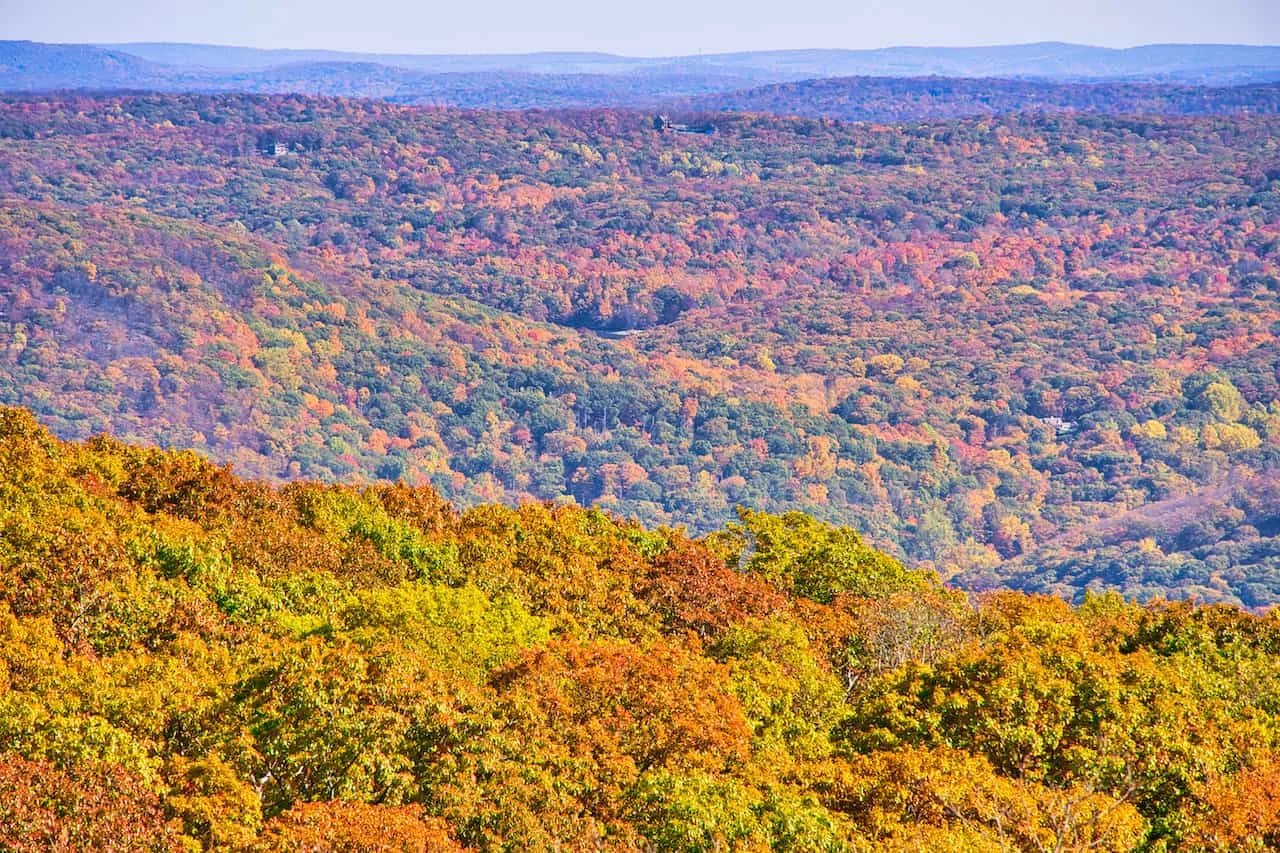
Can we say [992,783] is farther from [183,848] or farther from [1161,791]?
[183,848]

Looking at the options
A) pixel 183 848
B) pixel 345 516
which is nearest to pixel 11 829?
pixel 183 848

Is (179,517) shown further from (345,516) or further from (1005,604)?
(1005,604)

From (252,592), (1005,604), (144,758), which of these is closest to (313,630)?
(252,592)

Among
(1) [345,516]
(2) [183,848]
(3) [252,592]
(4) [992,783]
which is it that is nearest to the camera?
(2) [183,848]

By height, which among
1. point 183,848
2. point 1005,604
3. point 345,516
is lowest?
point 1005,604

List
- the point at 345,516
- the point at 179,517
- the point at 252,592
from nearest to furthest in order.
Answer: the point at 252,592, the point at 179,517, the point at 345,516

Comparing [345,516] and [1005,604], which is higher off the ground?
[345,516]

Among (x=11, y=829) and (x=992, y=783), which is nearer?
(x=11, y=829)
